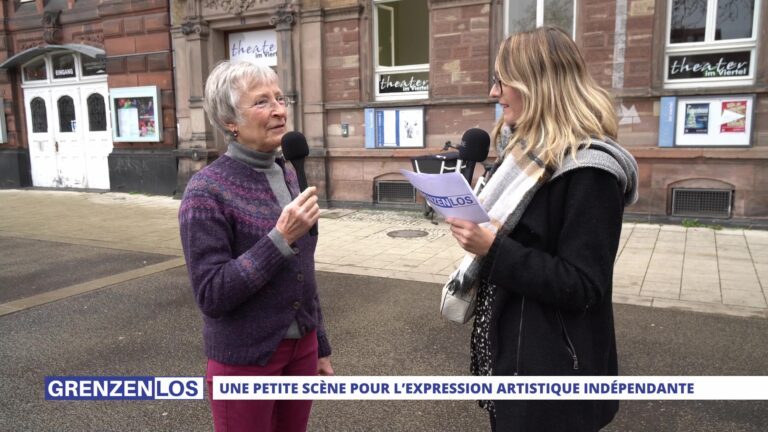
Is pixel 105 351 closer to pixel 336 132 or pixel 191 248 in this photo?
pixel 191 248

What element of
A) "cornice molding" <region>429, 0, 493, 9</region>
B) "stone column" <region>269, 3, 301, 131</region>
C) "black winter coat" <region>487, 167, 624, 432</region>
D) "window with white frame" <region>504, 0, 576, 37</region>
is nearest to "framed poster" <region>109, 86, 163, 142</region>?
"stone column" <region>269, 3, 301, 131</region>

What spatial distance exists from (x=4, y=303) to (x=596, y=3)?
9.12 m

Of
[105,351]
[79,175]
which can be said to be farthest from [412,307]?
[79,175]

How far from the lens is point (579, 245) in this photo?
167 centimetres

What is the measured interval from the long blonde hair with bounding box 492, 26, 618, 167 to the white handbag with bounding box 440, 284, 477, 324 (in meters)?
0.54

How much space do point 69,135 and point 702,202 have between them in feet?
49.8

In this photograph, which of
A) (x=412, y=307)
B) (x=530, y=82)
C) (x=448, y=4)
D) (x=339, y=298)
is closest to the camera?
(x=530, y=82)

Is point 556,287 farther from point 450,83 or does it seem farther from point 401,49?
point 401,49

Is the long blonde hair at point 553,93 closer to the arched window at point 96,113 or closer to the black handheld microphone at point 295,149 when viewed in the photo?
the black handheld microphone at point 295,149

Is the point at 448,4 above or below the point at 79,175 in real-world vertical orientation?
above

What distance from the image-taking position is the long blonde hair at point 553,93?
5.74 feet

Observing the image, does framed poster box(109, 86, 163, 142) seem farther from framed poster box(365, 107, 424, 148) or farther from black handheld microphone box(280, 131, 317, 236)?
black handheld microphone box(280, 131, 317, 236)

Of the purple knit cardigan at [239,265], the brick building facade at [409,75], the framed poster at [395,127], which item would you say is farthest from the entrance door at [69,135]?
the purple knit cardigan at [239,265]

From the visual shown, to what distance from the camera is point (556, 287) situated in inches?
65.6
